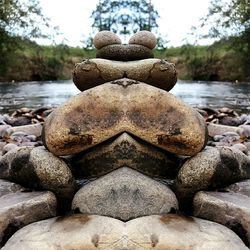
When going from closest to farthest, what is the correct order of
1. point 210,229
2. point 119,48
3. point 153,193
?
point 210,229, point 153,193, point 119,48

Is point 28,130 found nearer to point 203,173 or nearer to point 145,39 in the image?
point 145,39

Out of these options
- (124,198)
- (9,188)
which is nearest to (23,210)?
(9,188)

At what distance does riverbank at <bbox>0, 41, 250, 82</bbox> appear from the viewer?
39.9 metres

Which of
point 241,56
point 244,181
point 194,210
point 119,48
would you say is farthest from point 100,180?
point 241,56

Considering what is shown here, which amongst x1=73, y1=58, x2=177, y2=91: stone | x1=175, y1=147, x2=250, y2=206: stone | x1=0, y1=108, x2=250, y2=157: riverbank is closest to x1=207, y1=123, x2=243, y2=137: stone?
x1=0, y1=108, x2=250, y2=157: riverbank

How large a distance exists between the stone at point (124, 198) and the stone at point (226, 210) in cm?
21

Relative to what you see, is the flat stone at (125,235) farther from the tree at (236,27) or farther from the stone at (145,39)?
the tree at (236,27)

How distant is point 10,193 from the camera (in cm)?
419

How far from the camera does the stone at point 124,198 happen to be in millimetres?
3770

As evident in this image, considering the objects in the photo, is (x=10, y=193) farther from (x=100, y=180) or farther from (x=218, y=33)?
(x=218, y=33)

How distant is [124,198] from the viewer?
3.82m

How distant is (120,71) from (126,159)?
1248 millimetres

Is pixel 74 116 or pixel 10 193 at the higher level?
pixel 74 116

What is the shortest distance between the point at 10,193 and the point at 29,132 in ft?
12.6
